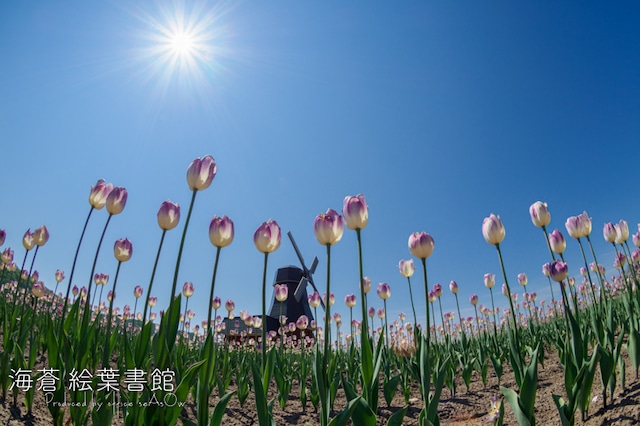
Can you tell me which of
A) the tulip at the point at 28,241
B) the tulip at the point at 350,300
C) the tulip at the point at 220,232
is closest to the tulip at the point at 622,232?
the tulip at the point at 350,300

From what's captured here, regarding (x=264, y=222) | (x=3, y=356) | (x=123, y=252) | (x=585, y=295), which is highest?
(x=585, y=295)

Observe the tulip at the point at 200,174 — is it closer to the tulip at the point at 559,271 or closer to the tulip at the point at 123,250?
the tulip at the point at 123,250

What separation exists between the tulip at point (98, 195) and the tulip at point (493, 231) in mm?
3304

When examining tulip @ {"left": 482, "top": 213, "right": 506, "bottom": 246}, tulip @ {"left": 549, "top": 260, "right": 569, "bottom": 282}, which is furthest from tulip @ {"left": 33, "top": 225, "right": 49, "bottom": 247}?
tulip @ {"left": 549, "top": 260, "right": 569, "bottom": 282}

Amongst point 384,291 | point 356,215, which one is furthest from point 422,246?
point 384,291

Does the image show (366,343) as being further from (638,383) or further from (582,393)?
(638,383)

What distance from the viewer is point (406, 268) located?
12.1 feet

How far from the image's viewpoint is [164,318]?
226 cm

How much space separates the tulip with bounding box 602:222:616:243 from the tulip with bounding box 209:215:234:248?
472 centimetres

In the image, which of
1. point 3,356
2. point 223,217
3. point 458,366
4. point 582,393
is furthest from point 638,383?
point 3,356

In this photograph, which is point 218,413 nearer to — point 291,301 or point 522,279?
point 522,279

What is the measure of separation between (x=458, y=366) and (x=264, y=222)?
4881 millimetres

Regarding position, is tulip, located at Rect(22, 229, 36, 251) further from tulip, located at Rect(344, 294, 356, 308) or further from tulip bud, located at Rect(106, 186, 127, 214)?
tulip, located at Rect(344, 294, 356, 308)

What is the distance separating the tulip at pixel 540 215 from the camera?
10.2ft
